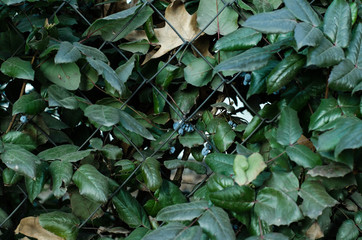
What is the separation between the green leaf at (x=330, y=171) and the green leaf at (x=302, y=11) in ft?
0.92

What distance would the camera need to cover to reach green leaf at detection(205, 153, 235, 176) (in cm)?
96

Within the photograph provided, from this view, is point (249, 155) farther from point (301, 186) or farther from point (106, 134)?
point (106, 134)

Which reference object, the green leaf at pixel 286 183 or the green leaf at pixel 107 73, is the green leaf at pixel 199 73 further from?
the green leaf at pixel 286 183

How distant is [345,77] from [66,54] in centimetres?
59

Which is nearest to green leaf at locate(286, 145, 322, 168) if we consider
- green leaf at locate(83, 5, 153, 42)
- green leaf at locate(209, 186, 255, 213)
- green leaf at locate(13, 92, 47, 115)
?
green leaf at locate(209, 186, 255, 213)

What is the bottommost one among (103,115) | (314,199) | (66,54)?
(314,199)

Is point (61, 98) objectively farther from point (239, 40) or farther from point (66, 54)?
point (239, 40)

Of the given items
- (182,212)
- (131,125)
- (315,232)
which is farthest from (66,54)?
(315,232)

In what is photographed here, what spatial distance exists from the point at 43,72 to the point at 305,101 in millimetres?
625

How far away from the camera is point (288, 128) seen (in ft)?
3.02

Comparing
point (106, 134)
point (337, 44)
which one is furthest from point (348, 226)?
point (106, 134)

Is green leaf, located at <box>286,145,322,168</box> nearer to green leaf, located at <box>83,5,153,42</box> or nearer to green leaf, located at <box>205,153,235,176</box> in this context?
green leaf, located at <box>205,153,235,176</box>

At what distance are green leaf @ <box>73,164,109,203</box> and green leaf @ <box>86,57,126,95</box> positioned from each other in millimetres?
195

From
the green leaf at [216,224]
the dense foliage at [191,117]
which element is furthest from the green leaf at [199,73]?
the green leaf at [216,224]
